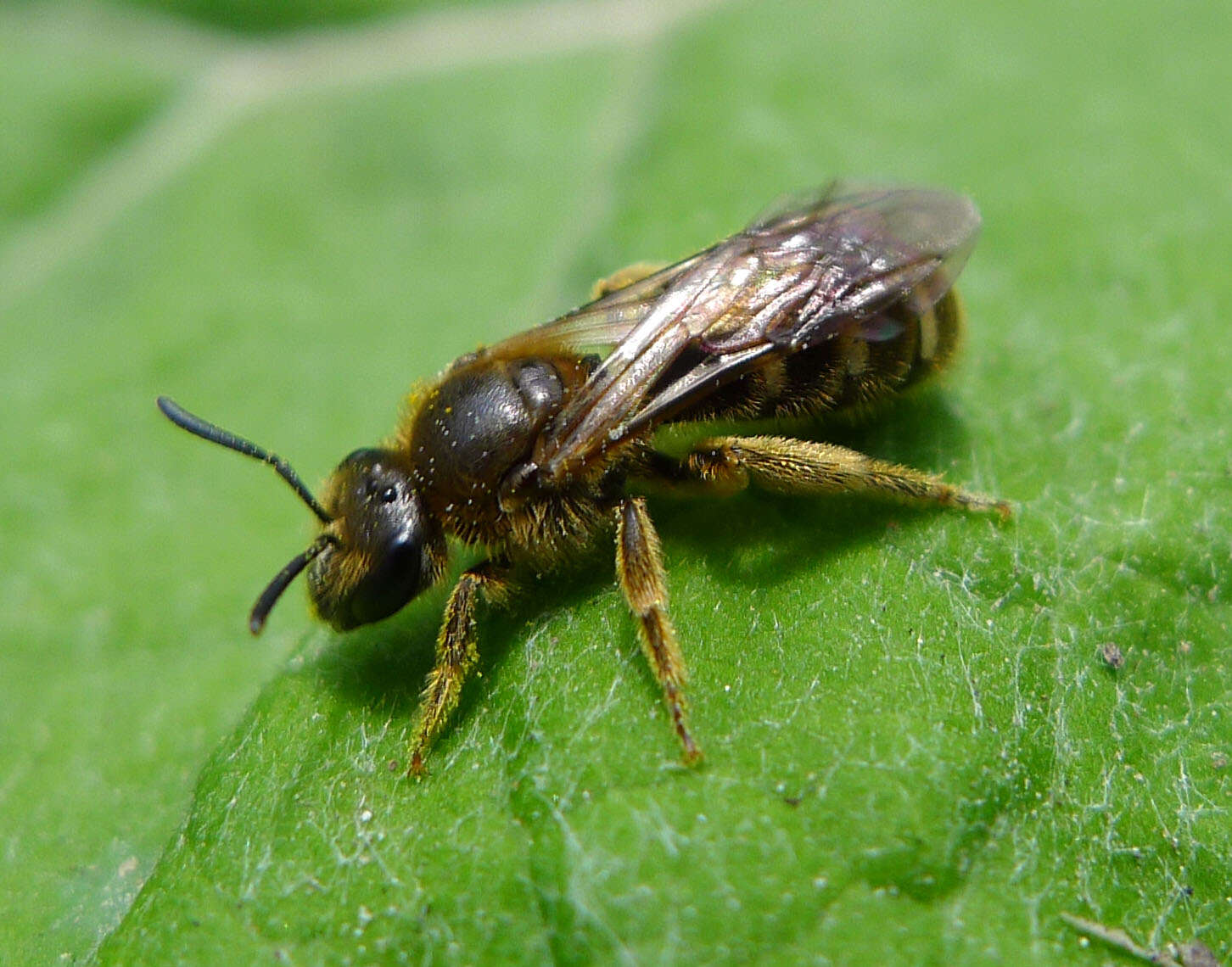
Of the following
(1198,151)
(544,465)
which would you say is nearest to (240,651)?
(544,465)

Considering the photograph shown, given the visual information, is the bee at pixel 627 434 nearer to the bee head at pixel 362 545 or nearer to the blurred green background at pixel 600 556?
the bee head at pixel 362 545

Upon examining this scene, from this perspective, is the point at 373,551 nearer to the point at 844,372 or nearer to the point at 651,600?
the point at 651,600

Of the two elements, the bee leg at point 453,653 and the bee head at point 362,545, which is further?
the bee head at point 362,545

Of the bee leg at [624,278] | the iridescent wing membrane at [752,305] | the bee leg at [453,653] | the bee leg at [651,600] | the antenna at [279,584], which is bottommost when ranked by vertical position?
the bee leg at [453,653]

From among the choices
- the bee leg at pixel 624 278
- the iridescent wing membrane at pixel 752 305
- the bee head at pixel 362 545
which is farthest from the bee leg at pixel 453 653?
the bee leg at pixel 624 278

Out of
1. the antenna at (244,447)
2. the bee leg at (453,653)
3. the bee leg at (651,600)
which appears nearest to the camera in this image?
the bee leg at (651,600)

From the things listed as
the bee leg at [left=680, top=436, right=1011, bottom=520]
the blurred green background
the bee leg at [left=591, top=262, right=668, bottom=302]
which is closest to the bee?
the bee leg at [left=680, top=436, right=1011, bottom=520]

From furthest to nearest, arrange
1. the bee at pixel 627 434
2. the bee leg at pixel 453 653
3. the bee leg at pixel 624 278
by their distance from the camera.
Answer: the bee leg at pixel 624 278 → the bee at pixel 627 434 → the bee leg at pixel 453 653

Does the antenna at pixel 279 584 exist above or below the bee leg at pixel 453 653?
above
